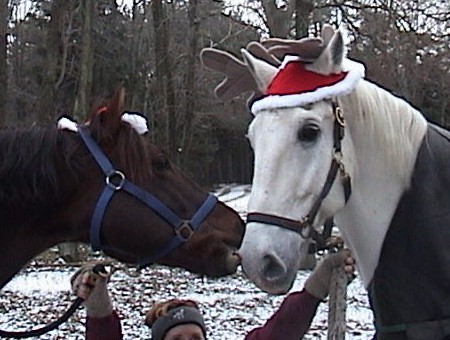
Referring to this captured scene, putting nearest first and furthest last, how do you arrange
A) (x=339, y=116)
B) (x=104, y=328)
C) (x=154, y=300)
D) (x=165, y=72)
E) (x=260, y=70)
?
(x=339, y=116) < (x=260, y=70) < (x=104, y=328) < (x=154, y=300) < (x=165, y=72)

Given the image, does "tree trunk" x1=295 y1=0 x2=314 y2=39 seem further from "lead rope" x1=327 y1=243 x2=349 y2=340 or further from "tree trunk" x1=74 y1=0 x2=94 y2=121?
"lead rope" x1=327 y1=243 x2=349 y2=340

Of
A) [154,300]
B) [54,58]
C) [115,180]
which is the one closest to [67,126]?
[115,180]

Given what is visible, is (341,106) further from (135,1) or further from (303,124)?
(135,1)

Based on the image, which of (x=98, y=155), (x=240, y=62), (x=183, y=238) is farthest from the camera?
(x=183, y=238)

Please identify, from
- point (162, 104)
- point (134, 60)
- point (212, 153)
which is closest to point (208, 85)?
point (134, 60)

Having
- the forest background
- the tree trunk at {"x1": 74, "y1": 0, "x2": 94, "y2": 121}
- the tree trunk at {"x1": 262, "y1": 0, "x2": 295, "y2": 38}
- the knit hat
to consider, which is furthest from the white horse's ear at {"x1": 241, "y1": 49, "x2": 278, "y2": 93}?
the tree trunk at {"x1": 74, "y1": 0, "x2": 94, "y2": 121}

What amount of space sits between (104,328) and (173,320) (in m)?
0.32

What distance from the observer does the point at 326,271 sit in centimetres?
293

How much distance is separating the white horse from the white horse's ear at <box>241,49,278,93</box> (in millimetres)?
92

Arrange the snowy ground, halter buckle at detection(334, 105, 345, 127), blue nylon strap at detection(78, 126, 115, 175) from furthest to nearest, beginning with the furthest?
the snowy ground → blue nylon strap at detection(78, 126, 115, 175) → halter buckle at detection(334, 105, 345, 127)

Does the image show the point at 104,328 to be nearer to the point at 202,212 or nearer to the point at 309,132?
the point at 202,212

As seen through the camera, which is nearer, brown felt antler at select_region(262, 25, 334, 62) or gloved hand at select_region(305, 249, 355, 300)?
brown felt antler at select_region(262, 25, 334, 62)

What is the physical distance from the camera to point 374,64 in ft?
44.0

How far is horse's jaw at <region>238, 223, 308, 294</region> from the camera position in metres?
2.25
